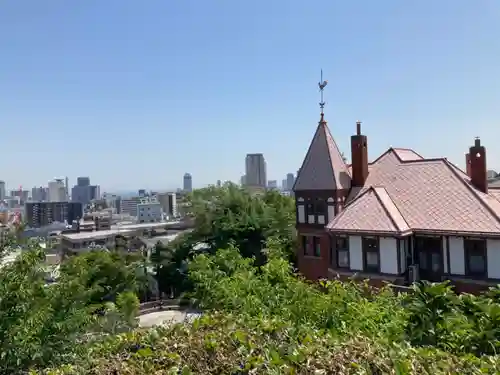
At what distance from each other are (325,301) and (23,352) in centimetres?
408

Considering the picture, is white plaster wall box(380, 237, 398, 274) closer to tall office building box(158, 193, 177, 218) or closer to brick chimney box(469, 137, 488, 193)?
brick chimney box(469, 137, 488, 193)

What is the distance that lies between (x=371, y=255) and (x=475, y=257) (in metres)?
2.77

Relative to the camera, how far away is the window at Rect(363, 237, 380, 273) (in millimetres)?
12367

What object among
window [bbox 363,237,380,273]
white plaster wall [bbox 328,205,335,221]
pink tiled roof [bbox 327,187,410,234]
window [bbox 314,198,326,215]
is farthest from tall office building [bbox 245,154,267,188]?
window [bbox 363,237,380,273]

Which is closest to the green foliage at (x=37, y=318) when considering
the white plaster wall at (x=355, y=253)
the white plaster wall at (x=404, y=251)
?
the white plaster wall at (x=355, y=253)

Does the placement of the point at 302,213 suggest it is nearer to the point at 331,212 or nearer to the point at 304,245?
the point at 304,245

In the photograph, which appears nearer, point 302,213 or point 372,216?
point 372,216

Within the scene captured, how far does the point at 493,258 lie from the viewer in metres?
11.1

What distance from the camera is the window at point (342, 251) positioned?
13021mm

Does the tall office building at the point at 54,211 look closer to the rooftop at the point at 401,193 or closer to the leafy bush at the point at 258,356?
the rooftop at the point at 401,193

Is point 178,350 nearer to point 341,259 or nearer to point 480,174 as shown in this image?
point 341,259

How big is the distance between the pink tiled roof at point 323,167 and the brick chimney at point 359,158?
281 mm

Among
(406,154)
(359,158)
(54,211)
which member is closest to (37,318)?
(359,158)

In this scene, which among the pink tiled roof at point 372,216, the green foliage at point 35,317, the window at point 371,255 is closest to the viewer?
the green foliage at point 35,317
